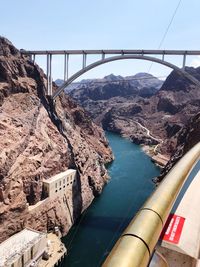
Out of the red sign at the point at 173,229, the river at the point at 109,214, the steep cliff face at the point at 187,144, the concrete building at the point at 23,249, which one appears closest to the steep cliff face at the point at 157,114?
the river at the point at 109,214

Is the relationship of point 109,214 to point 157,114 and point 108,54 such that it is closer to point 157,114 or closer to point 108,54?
point 108,54

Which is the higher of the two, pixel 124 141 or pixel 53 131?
pixel 53 131

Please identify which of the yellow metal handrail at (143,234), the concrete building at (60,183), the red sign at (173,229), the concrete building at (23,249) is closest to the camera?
the yellow metal handrail at (143,234)

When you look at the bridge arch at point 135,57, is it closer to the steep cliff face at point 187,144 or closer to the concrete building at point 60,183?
the steep cliff face at point 187,144

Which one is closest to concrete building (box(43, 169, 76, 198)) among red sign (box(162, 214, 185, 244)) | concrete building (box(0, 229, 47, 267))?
concrete building (box(0, 229, 47, 267))

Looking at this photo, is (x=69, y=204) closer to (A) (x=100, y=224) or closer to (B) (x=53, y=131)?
(A) (x=100, y=224)

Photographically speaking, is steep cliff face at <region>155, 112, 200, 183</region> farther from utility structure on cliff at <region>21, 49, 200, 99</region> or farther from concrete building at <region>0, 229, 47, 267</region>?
concrete building at <region>0, 229, 47, 267</region>

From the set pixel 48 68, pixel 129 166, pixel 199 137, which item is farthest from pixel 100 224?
pixel 129 166
